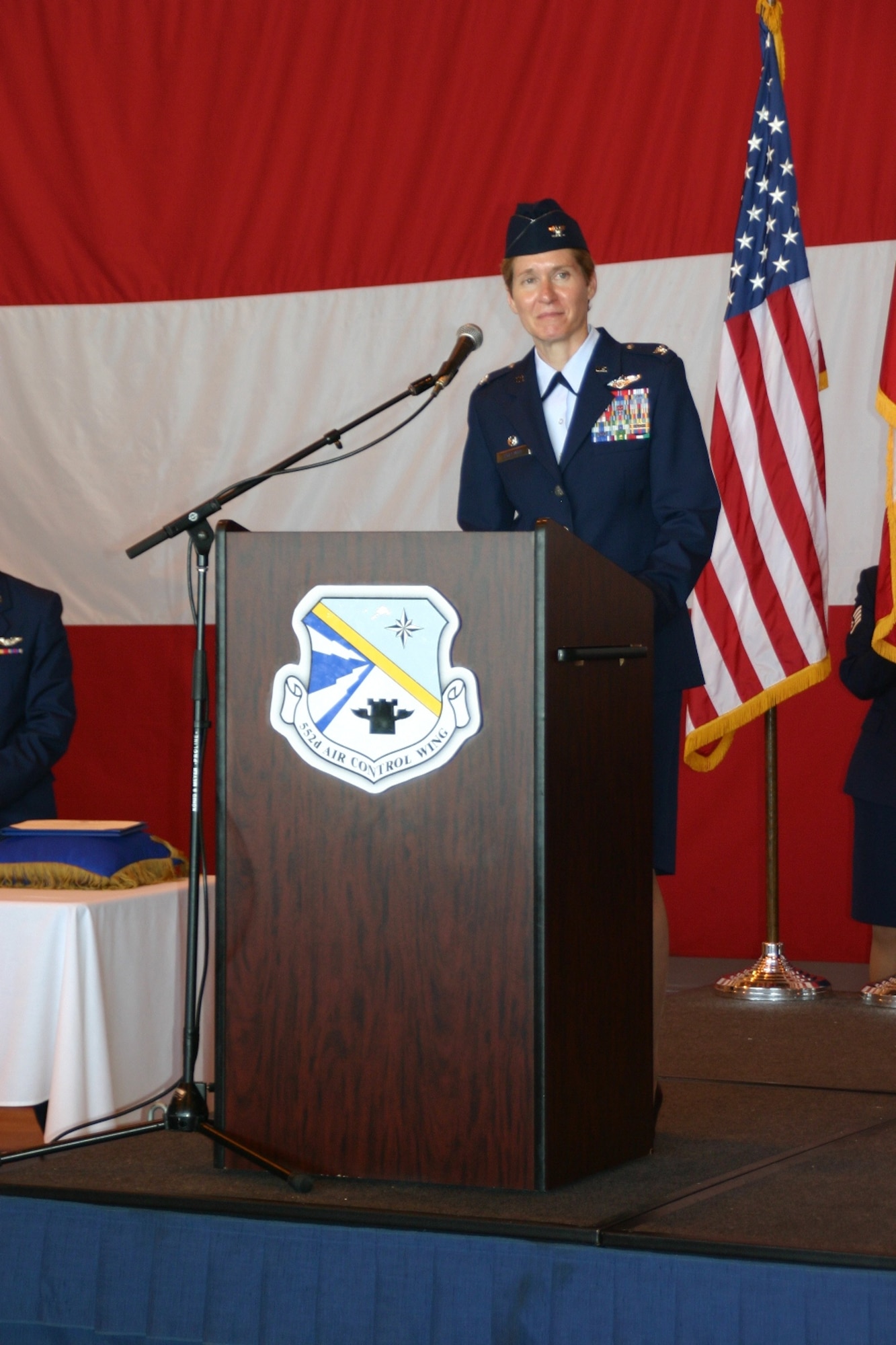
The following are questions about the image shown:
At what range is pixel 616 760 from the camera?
192cm

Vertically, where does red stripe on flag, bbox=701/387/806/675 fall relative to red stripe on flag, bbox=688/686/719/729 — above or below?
above

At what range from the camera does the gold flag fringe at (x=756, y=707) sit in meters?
3.95

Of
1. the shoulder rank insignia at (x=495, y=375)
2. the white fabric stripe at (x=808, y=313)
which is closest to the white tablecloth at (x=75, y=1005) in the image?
the shoulder rank insignia at (x=495, y=375)

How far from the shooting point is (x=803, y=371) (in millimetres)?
4012

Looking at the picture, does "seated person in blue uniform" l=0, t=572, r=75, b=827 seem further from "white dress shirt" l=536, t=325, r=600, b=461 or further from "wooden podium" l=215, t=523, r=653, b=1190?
"wooden podium" l=215, t=523, r=653, b=1190

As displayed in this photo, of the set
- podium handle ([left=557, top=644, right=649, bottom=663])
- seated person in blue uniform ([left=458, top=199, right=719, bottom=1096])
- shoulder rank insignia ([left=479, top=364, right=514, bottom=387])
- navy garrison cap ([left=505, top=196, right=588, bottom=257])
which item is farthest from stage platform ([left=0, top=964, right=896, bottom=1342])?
navy garrison cap ([left=505, top=196, right=588, bottom=257])

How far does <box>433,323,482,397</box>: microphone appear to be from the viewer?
2.02 meters

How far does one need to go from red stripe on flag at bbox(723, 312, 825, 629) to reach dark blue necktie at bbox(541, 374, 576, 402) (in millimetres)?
1828

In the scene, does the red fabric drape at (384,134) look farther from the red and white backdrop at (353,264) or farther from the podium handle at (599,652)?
the podium handle at (599,652)

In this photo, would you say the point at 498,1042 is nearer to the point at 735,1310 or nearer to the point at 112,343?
the point at 735,1310

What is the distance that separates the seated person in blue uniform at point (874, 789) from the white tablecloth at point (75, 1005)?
1.81 metres

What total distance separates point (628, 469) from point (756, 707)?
185 cm

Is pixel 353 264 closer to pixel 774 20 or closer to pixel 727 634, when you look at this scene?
pixel 774 20

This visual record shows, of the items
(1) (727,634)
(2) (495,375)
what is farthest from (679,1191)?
(1) (727,634)
